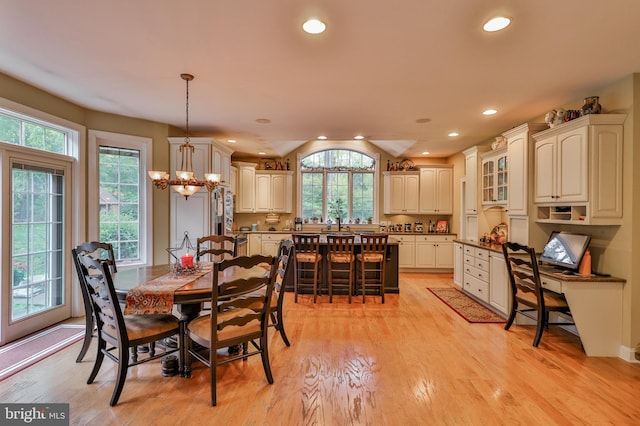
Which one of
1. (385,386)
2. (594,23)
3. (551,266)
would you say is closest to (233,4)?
(594,23)

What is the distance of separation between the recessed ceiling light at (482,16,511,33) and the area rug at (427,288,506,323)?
321 cm

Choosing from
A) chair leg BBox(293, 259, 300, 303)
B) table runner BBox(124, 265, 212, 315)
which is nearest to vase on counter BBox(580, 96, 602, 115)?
chair leg BBox(293, 259, 300, 303)

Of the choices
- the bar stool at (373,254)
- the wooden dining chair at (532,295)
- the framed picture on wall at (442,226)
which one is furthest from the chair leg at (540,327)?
the framed picture on wall at (442,226)

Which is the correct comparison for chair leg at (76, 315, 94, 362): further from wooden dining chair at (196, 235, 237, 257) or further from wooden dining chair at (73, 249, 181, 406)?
wooden dining chair at (196, 235, 237, 257)

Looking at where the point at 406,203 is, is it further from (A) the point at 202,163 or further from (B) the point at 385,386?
(B) the point at 385,386

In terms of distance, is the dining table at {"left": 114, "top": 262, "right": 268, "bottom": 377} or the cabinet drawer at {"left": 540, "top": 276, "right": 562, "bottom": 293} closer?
the dining table at {"left": 114, "top": 262, "right": 268, "bottom": 377}

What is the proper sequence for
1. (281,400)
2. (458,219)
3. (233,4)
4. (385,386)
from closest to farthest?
1. (233,4)
2. (281,400)
3. (385,386)
4. (458,219)

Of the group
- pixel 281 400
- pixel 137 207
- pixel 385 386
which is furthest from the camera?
pixel 137 207

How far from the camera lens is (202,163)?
469cm

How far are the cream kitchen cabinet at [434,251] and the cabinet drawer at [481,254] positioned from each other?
2.30 metres

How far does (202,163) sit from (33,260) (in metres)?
2.25

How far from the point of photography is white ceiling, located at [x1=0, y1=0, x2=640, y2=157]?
2.01 meters

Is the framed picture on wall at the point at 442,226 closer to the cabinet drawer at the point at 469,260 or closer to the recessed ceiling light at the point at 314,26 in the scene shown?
the cabinet drawer at the point at 469,260

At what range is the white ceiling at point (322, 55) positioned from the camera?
201cm
